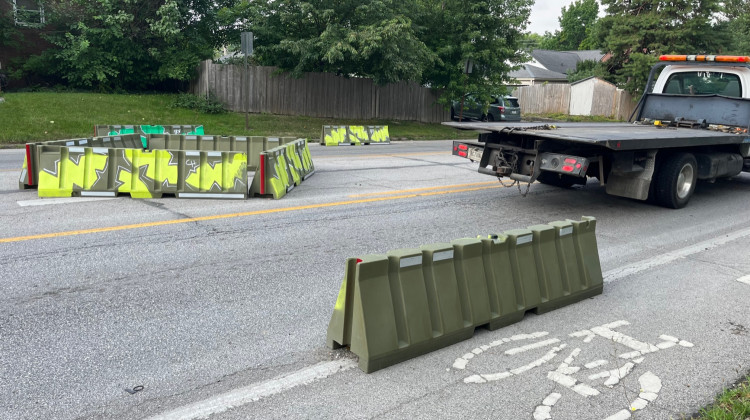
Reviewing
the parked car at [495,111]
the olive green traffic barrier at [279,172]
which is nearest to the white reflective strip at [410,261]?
the olive green traffic barrier at [279,172]

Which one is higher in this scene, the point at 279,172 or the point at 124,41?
the point at 124,41

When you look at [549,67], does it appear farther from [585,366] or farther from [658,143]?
[585,366]

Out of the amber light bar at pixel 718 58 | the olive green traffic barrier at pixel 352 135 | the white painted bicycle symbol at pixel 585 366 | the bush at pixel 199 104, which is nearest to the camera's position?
the white painted bicycle symbol at pixel 585 366

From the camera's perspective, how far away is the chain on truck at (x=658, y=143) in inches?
347

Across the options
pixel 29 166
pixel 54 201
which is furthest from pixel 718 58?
pixel 29 166

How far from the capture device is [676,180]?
32.3ft

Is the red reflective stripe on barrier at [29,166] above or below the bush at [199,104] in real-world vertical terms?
below

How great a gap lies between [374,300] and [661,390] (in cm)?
198

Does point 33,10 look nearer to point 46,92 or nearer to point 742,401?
point 46,92

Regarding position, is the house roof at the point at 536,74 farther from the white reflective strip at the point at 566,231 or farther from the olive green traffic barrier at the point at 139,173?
the white reflective strip at the point at 566,231

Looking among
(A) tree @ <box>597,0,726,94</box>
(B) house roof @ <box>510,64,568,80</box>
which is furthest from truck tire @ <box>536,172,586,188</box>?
(B) house roof @ <box>510,64,568,80</box>

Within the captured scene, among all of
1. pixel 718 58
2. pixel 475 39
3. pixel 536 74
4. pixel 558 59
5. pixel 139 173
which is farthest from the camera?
pixel 558 59

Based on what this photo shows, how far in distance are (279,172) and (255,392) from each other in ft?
21.7

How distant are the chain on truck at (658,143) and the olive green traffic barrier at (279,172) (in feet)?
9.73
